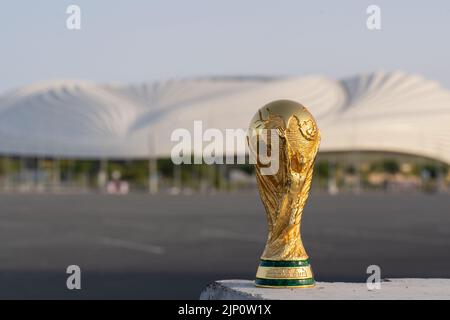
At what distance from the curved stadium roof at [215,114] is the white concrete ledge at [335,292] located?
294 feet

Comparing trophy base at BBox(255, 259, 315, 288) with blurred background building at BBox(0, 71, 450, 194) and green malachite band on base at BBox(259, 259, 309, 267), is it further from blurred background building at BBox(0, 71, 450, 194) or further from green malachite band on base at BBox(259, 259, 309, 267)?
blurred background building at BBox(0, 71, 450, 194)

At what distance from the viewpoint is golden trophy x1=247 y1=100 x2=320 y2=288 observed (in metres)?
6.66

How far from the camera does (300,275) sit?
6.78 metres

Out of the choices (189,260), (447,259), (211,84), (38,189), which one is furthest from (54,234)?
(211,84)

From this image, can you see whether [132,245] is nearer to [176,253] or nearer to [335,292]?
[176,253]

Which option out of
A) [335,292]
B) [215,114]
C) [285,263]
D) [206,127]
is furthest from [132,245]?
[215,114]

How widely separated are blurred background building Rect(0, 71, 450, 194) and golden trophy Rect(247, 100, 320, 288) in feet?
288

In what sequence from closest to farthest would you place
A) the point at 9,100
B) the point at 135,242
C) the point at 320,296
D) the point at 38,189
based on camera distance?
the point at 320,296 → the point at 135,242 → the point at 38,189 → the point at 9,100

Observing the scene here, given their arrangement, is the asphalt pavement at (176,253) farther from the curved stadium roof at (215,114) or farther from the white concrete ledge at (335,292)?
the curved stadium roof at (215,114)

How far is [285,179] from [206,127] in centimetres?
9592

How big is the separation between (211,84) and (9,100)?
25325 millimetres

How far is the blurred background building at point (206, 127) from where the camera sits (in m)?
102

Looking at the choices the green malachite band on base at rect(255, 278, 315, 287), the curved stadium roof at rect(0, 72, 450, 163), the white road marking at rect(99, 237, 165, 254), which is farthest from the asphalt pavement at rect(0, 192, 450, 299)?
the curved stadium roof at rect(0, 72, 450, 163)
